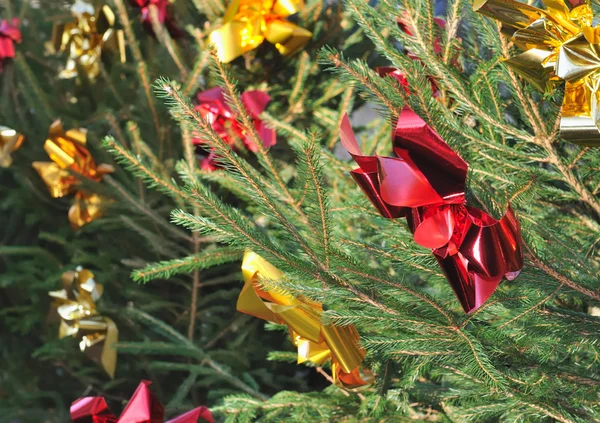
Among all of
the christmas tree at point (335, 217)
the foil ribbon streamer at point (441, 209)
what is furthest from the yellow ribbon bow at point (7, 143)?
the foil ribbon streamer at point (441, 209)

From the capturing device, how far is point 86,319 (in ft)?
4.26

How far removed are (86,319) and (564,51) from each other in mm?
1008

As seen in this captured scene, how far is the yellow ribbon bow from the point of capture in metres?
1.43

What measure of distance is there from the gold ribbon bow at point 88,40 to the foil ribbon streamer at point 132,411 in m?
0.80

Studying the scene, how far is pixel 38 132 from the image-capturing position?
157 centimetres

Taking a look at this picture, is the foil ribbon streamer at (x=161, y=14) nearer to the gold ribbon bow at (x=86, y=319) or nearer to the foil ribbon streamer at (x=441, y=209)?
the gold ribbon bow at (x=86, y=319)

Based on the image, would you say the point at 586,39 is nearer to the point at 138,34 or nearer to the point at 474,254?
the point at 474,254

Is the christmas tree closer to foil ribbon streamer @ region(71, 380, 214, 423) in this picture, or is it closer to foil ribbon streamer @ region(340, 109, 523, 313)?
foil ribbon streamer @ region(340, 109, 523, 313)

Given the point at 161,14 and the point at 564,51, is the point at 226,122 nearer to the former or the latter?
the point at 161,14

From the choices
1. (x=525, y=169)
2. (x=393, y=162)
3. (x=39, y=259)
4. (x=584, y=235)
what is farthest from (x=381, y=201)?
(x=39, y=259)

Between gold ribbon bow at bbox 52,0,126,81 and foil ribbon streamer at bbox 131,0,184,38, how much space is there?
0.33 feet

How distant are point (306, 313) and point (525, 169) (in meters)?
0.27

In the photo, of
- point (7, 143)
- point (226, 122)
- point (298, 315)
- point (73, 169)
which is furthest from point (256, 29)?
point (298, 315)

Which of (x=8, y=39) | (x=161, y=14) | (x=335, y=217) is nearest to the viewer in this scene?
(x=335, y=217)
